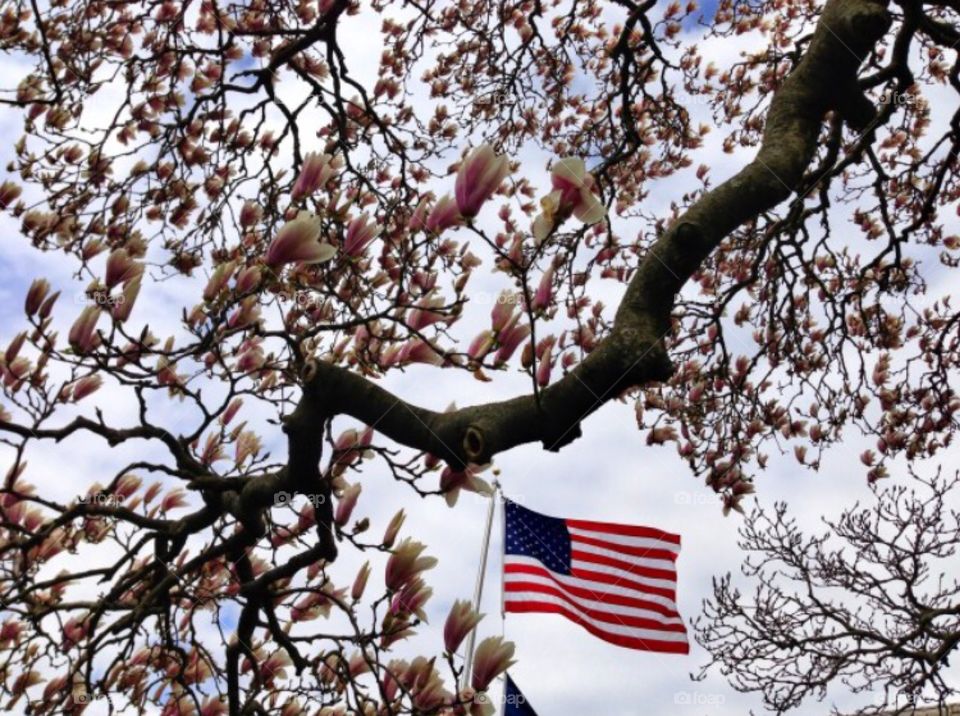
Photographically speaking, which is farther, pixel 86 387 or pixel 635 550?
pixel 635 550

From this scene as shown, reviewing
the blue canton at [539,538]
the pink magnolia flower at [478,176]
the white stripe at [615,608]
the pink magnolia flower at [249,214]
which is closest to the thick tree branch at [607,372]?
the pink magnolia flower at [478,176]

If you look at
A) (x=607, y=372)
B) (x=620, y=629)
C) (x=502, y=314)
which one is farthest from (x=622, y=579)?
(x=607, y=372)

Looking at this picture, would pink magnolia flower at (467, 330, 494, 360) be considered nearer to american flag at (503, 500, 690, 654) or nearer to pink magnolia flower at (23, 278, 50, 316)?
pink magnolia flower at (23, 278, 50, 316)

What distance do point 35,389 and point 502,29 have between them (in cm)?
448

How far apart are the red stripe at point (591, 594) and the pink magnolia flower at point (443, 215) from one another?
15.1 ft

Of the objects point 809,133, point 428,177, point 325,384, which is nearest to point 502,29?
point 428,177

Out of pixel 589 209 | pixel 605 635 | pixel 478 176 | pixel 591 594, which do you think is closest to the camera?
pixel 589 209

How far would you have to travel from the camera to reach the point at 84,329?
9.09 feet

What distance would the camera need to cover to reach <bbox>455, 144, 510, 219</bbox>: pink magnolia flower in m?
2.29

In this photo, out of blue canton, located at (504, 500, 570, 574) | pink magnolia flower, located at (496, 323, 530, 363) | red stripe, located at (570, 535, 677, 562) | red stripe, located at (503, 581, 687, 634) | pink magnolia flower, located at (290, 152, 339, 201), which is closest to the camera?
pink magnolia flower, located at (496, 323, 530, 363)

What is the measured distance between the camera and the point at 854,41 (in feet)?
11.8

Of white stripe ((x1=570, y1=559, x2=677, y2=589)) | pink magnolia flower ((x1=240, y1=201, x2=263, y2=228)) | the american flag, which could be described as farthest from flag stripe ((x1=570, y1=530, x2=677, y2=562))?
pink magnolia flower ((x1=240, y1=201, x2=263, y2=228))

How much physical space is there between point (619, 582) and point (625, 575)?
2.7 inches

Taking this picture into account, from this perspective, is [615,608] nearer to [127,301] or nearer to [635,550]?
[635,550]
